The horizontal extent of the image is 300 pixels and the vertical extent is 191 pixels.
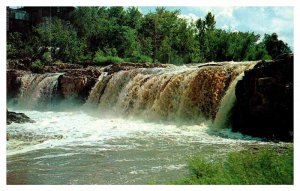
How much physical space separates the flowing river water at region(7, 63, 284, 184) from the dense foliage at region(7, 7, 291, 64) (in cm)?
720

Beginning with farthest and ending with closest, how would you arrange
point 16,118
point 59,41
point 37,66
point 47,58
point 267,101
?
point 59,41, point 47,58, point 37,66, point 16,118, point 267,101

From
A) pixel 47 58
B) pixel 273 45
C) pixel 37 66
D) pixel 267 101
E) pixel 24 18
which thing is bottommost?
pixel 267 101

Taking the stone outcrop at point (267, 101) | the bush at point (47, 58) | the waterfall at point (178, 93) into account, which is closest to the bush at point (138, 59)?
the bush at point (47, 58)

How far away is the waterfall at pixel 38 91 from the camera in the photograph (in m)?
13.4

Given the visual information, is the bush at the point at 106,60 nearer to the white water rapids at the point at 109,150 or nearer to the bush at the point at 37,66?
the bush at the point at 37,66

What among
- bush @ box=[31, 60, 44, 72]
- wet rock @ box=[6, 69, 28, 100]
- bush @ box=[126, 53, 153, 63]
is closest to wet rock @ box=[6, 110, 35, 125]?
wet rock @ box=[6, 69, 28, 100]

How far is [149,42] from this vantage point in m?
20.8

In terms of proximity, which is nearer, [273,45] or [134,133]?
[134,133]

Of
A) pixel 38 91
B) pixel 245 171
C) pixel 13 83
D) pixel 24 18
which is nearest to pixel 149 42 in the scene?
pixel 24 18

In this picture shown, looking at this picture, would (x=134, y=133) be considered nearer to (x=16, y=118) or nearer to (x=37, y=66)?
(x=16, y=118)

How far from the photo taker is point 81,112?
1179cm

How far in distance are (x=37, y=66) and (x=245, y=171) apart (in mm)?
13335
